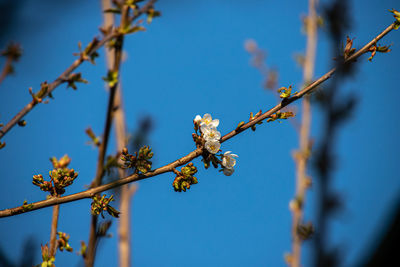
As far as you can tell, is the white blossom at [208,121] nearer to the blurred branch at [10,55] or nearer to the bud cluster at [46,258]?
the bud cluster at [46,258]

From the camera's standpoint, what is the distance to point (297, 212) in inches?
151

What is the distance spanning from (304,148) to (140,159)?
3.02m

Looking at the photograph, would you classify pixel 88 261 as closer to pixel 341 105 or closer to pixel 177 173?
pixel 177 173

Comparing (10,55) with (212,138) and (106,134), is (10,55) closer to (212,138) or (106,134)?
(106,134)

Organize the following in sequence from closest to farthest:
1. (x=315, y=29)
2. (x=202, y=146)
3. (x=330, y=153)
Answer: (x=330, y=153), (x=202, y=146), (x=315, y=29)

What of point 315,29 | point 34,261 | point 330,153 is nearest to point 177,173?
point 330,153

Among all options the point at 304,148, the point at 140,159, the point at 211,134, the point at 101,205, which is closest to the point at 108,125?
the point at 140,159

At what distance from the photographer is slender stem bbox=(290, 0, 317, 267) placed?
11.5ft

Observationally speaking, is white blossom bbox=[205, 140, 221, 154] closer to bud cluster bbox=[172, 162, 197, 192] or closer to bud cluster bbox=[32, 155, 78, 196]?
bud cluster bbox=[172, 162, 197, 192]

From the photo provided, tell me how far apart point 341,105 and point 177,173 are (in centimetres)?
76

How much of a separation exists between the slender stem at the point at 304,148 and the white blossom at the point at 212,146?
1852 mm

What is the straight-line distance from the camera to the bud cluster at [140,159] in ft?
5.15

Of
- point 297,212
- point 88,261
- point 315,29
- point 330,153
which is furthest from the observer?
point 315,29

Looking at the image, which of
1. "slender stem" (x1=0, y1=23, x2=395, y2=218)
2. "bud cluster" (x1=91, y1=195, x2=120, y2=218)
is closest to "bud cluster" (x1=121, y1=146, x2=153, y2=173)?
"slender stem" (x1=0, y1=23, x2=395, y2=218)
